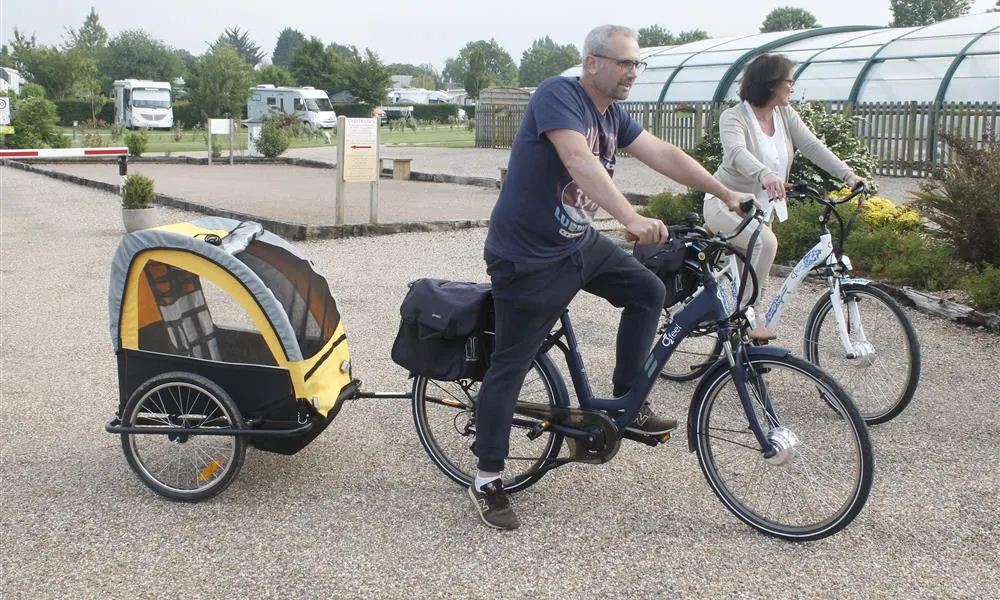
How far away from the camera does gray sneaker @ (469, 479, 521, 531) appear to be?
389cm

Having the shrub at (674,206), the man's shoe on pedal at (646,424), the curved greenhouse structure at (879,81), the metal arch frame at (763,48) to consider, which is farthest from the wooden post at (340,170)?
the metal arch frame at (763,48)

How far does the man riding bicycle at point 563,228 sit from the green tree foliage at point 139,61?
9249cm

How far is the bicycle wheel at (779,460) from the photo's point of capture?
367cm

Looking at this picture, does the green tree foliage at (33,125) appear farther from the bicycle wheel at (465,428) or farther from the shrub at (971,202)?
the bicycle wheel at (465,428)

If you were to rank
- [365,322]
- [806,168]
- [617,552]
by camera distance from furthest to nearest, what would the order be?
1. [806,168]
2. [365,322]
3. [617,552]

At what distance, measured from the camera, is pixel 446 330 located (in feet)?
12.9

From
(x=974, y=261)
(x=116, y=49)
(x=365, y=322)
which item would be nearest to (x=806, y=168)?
(x=974, y=261)

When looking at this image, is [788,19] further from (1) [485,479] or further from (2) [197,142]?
(1) [485,479]

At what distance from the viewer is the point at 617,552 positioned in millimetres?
3688

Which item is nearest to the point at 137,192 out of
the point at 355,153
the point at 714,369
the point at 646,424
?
the point at 355,153

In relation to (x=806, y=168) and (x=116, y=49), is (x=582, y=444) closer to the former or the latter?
(x=806, y=168)

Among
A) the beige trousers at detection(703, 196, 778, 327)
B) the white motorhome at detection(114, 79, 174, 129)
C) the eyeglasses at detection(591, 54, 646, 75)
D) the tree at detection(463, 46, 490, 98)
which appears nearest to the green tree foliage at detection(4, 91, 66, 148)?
the white motorhome at detection(114, 79, 174, 129)

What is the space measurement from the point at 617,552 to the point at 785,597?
620 millimetres

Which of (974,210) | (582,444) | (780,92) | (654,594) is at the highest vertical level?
(780,92)
